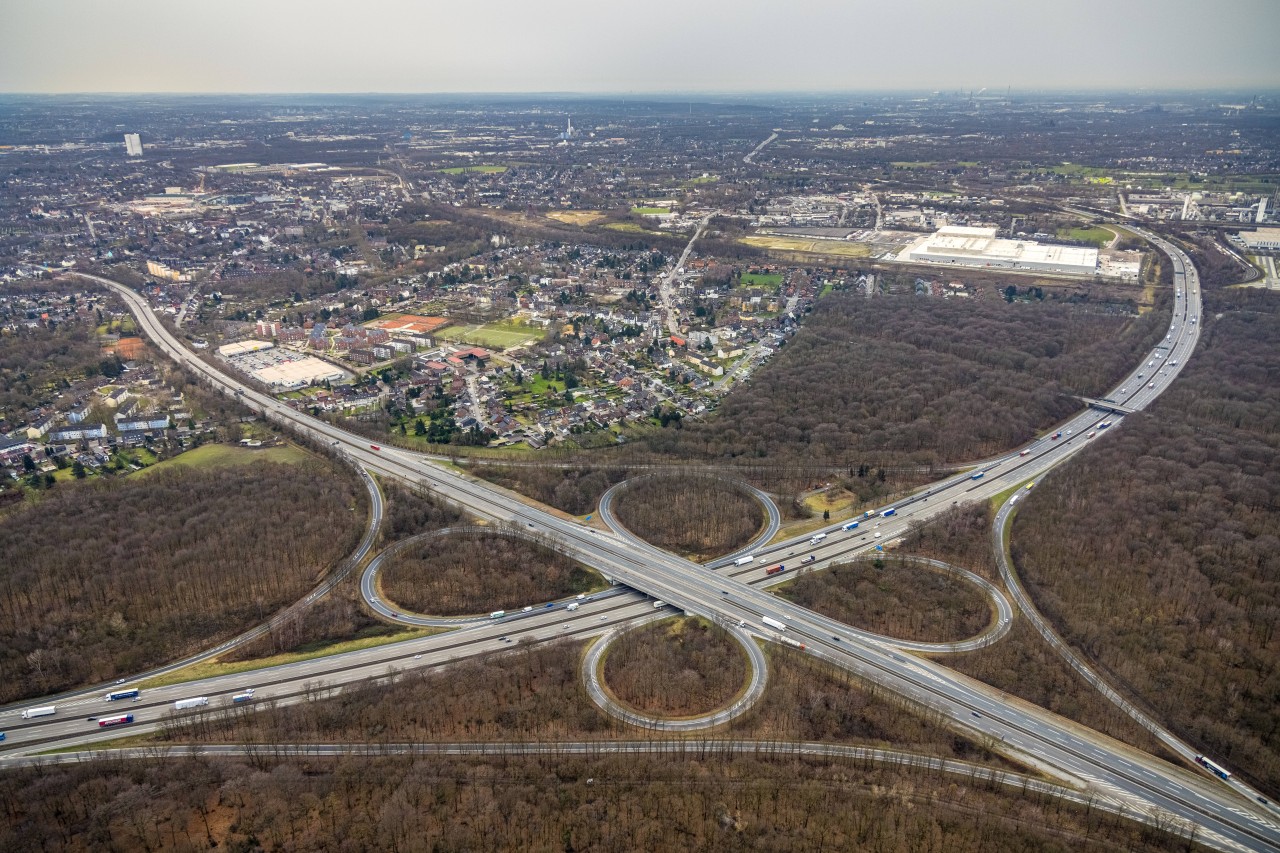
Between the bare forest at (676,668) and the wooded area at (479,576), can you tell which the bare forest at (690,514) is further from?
the bare forest at (676,668)

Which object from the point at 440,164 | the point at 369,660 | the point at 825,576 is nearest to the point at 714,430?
the point at 825,576

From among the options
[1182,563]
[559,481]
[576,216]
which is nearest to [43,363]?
[559,481]

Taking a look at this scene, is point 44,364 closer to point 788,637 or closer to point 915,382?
point 788,637

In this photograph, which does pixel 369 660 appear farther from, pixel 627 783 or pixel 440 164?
pixel 440 164

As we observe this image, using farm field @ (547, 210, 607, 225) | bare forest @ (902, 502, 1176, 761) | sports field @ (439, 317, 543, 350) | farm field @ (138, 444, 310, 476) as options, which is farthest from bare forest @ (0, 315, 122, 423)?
farm field @ (547, 210, 607, 225)

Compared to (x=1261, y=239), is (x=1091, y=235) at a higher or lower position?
higher
